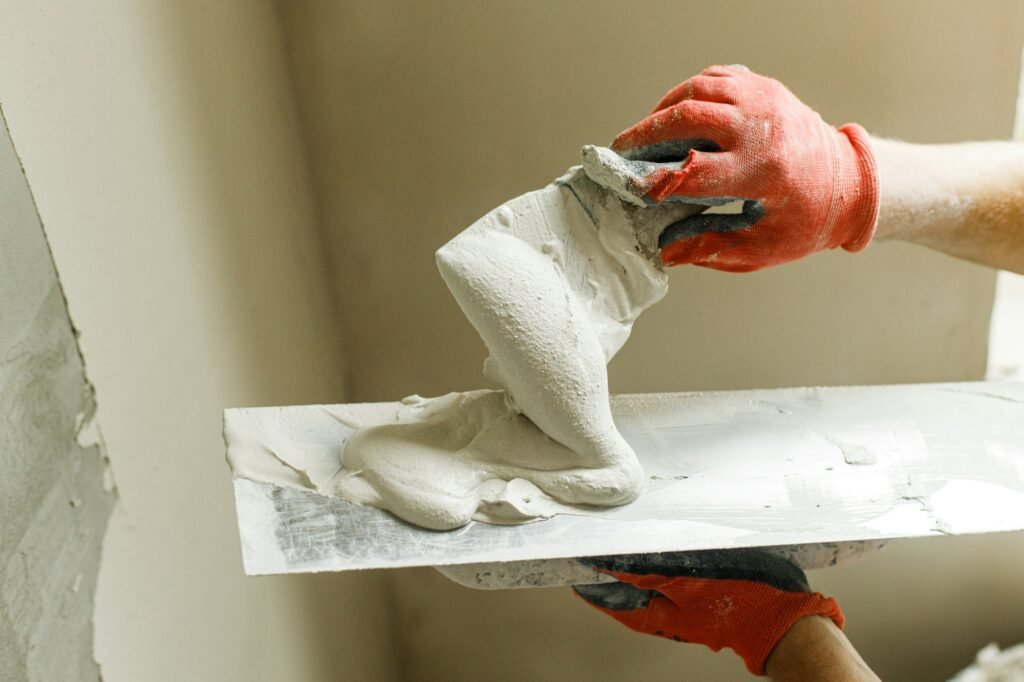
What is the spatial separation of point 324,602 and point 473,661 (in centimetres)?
81

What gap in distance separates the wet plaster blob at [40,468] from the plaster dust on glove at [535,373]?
328 millimetres

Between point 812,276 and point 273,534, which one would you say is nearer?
point 273,534

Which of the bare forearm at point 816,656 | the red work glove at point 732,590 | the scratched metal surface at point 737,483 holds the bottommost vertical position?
the bare forearm at point 816,656

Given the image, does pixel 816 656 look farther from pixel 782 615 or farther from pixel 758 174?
pixel 758 174

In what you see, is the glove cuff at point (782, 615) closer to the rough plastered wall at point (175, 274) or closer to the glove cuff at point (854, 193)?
the glove cuff at point (854, 193)

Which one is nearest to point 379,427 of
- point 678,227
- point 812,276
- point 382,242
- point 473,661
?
point 678,227

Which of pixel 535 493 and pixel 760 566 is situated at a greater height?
pixel 535 493

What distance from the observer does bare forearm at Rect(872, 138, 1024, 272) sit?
4.38 feet

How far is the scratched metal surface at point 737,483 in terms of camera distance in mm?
1098

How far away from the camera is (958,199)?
1391 mm

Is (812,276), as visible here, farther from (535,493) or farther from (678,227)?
(535,493)

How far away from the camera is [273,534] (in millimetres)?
1092

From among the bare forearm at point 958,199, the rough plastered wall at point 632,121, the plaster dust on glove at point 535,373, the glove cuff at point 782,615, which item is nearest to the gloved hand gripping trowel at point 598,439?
the plaster dust on glove at point 535,373

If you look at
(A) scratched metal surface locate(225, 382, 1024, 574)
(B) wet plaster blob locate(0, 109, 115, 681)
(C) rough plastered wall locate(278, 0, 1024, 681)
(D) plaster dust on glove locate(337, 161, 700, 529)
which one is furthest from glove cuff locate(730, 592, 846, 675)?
(B) wet plaster blob locate(0, 109, 115, 681)
